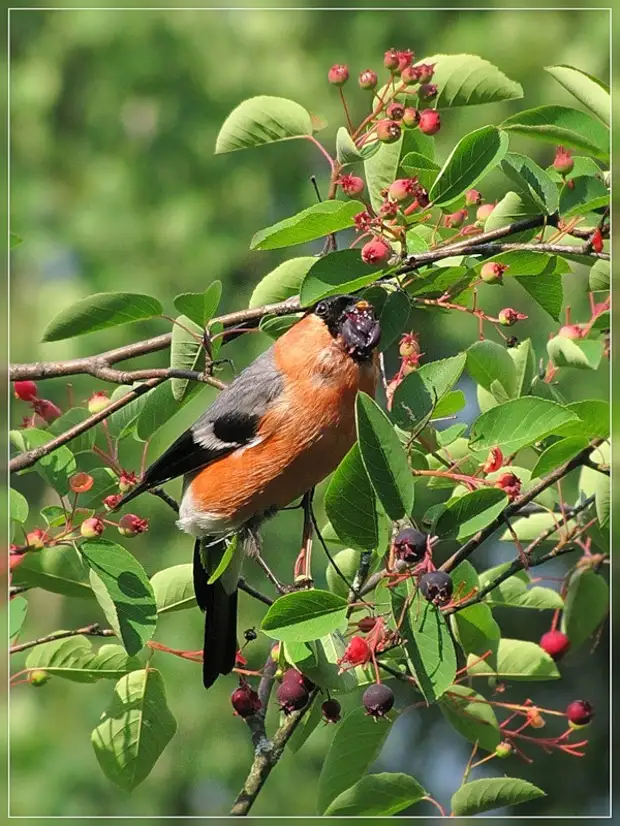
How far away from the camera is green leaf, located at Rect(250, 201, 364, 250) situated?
1.84 meters

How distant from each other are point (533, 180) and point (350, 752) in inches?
42.3

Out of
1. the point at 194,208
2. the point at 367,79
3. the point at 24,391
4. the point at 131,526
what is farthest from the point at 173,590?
the point at 194,208

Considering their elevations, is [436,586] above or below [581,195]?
below

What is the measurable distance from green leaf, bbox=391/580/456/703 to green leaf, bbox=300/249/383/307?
508mm

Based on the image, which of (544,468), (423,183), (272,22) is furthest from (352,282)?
(272,22)

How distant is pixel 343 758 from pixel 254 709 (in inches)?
7.7

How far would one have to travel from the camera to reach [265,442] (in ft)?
8.11

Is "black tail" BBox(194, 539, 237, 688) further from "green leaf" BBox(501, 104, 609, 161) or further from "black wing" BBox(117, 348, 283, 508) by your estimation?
"green leaf" BBox(501, 104, 609, 161)

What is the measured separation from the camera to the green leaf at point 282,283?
85.8 inches

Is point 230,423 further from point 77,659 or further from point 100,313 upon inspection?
point 77,659

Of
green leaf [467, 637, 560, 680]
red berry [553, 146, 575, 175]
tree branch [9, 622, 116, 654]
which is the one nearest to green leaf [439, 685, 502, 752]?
green leaf [467, 637, 560, 680]

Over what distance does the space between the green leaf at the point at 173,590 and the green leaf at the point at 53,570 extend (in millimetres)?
141

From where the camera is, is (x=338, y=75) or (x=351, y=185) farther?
(x=338, y=75)

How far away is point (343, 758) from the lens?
205cm
